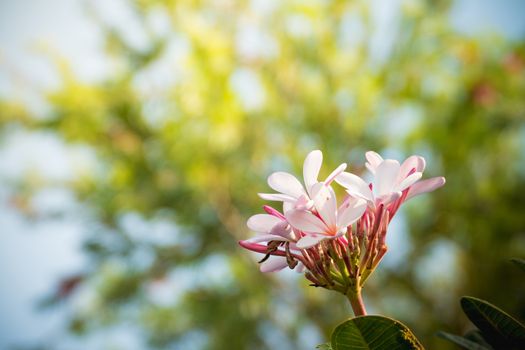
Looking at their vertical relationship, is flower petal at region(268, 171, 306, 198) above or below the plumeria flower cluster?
above

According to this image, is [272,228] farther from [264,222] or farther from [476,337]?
[476,337]

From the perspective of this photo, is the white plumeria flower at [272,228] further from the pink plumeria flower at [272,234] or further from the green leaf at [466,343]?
the green leaf at [466,343]

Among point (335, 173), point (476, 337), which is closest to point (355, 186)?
point (335, 173)

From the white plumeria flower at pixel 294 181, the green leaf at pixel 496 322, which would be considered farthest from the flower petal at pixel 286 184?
the green leaf at pixel 496 322

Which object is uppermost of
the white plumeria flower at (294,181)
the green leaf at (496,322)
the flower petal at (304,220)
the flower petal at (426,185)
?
the white plumeria flower at (294,181)

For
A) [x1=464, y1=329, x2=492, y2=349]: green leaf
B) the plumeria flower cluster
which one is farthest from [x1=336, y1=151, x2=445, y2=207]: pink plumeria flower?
[x1=464, y1=329, x2=492, y2=349]: green leaf

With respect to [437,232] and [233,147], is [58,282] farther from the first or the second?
[437,232]

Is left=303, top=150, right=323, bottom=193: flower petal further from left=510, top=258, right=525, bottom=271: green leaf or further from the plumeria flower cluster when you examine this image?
left=510, top=258, right=525, bottom=271: green leaf
